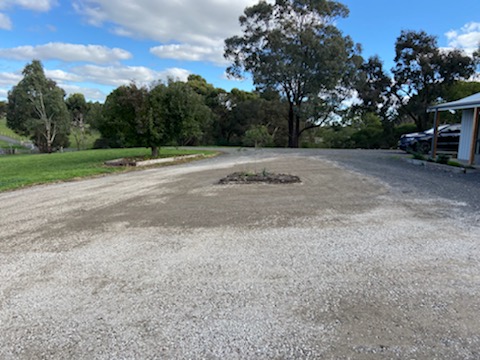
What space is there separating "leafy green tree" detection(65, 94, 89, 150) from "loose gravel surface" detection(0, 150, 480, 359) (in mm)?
39502

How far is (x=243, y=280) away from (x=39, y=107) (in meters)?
39.8

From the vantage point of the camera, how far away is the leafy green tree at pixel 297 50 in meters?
24.4

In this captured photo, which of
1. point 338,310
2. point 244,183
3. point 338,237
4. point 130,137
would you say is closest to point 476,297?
point 338,310

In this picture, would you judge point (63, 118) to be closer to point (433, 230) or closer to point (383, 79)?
point (383, 79)

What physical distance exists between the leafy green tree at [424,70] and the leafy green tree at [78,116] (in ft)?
119

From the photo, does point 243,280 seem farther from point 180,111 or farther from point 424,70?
point 424,70

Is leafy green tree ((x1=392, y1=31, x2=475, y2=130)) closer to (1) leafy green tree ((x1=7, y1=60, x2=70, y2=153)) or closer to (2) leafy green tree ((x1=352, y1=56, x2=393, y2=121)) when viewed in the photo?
(2) leafy green tree ((x1=352, y1=56, x2=393, y2=121))

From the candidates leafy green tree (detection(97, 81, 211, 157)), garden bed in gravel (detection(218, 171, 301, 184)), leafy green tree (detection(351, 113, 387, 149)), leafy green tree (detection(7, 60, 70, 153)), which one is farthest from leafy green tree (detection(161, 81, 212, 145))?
leafy green tree (detection(7, 60, 70, 153))

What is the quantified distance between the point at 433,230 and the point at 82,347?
437 cm

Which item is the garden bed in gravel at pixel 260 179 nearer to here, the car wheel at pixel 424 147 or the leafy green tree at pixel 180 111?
the leafy green tree at pixel 180 111

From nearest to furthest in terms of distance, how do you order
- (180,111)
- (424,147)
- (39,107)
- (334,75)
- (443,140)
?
(180,111) < (443,140) < (424,147) < (334,75) < (39,107)

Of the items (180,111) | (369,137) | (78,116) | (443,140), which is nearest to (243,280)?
(180,111)

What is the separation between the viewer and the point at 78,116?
43188mm

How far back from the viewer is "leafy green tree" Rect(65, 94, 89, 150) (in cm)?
4138
